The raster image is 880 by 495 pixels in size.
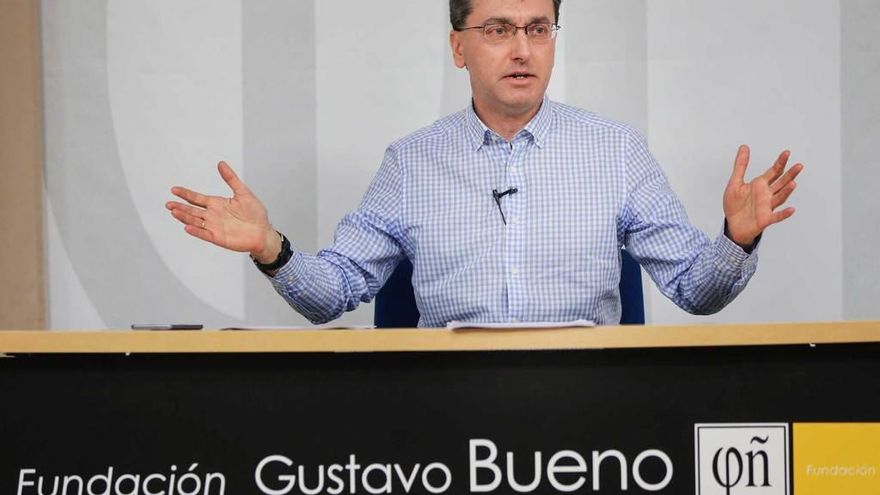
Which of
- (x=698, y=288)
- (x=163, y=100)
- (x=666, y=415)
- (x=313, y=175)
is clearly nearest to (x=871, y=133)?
(x=698, y=288)

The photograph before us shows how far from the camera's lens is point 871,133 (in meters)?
3.26

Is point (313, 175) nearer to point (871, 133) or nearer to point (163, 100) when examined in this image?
point (163, 100)

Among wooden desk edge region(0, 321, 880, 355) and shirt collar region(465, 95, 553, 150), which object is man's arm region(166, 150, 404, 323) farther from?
wooden desk edge region(0, 321, 880, 355)

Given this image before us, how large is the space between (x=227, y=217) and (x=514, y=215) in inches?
30.9

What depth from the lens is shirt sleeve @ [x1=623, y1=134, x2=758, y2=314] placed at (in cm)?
231

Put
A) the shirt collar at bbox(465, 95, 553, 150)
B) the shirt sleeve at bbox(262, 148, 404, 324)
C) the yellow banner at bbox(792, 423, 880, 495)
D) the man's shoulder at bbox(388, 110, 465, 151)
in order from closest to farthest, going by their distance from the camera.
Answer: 1. the yellow banner at bbox(792, 423, 880, 495)
2. the shirt sleeve at bbox(262, 148, 404, 324)
3. the shirt collar at bbox(465, 95, 553, 150)
4. the man's shoulder at bbox(388, 110, 465, 151)

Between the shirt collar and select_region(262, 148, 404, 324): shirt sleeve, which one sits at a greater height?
the shirt collar

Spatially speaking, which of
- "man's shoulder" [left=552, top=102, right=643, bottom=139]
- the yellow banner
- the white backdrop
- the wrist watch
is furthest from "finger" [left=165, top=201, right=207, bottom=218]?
the white backdrop

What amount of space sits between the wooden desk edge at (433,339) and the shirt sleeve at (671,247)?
64 cm

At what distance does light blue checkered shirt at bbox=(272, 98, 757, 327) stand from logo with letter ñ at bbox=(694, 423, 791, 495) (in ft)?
2.79

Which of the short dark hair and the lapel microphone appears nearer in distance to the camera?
the lapel microphone

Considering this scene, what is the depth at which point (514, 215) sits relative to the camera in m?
2.57

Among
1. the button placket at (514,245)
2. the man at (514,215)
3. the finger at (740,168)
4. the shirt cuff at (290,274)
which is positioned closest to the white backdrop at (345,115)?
the man at (514,215)

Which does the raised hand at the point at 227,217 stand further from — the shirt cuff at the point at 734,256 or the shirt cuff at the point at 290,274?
the shirt cuff at the point at 734,256
